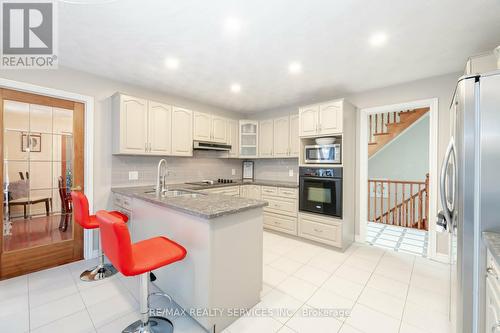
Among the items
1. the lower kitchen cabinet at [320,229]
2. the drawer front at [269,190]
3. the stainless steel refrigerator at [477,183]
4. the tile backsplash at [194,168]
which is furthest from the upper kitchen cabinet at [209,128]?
the stainless steel refrigerator at [477,183]

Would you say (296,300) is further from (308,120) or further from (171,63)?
(171,63)

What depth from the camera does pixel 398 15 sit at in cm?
168

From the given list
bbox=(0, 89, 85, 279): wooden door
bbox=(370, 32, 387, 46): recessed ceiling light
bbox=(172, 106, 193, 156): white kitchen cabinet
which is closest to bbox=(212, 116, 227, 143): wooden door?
bbox=(172, 106, 193, 156): white kitchen cabinet

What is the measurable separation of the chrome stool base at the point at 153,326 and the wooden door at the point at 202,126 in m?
2.72

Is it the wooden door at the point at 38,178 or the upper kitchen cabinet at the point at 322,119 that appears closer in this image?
the wooden door at the point at 38,178

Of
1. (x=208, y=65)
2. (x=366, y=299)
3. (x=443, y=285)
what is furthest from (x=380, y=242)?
(x=208, y=65)

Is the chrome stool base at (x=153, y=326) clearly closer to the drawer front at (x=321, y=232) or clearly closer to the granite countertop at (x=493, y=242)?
the granite countertop at (x=493, y=242)

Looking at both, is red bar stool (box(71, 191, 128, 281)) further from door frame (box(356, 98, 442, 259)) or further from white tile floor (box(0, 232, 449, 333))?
door frame (box(356, 98, 442, 259))

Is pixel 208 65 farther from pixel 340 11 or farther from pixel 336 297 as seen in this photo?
pixel 336 297

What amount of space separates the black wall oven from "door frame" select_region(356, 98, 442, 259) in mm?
589

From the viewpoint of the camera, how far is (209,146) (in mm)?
3941

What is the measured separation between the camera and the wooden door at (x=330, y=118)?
10.4 feet

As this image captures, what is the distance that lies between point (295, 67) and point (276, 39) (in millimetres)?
686

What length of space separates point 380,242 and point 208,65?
3847 mm
